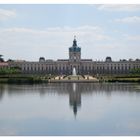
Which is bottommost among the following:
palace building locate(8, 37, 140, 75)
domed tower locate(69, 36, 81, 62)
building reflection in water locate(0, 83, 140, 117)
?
building reflection in water locate(0, 83, 140, 117)

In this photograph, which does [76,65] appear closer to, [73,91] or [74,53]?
[74,53]

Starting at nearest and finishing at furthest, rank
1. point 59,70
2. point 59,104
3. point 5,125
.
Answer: point 5,125 < point 59,104 < point 59,70

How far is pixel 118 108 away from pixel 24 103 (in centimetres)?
215

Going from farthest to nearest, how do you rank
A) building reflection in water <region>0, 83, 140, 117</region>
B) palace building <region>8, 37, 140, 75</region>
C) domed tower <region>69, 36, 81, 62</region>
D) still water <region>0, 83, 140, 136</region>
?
domed tower <region>69, 36, 81, 62</region> < palace building <region>8, 37, 140, 75</region> < building reflection in water <region>0, 83, 140, 117</region> < still water <region>0, 83, 140, 136</region>

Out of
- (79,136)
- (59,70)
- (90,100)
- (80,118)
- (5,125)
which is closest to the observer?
(79,136)

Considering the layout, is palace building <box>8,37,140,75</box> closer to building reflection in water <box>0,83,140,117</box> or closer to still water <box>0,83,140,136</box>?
building reflection in water <box>0,83,140,117</box>

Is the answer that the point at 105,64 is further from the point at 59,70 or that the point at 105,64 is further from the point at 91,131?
the point at 91,131

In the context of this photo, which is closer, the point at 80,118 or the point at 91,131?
the point at 91,131

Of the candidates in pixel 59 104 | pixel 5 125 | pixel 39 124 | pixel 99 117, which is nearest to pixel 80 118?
pixel 99 117

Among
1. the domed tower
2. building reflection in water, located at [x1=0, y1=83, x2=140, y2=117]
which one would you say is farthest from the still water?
the domed tower

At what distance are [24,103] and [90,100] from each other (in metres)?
1.57
